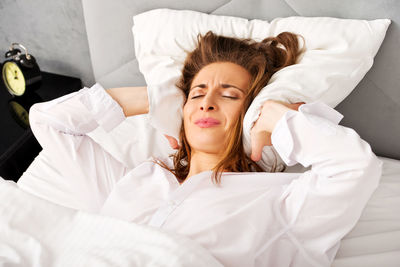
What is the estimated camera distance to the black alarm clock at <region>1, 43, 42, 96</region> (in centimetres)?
169

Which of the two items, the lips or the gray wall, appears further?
the gray wall

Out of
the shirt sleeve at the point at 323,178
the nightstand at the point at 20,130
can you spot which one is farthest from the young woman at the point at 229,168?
the nightstand at the point at 20,130

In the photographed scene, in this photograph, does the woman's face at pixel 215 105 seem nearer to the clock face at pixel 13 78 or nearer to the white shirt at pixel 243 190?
the white shirt at pixel 243 190

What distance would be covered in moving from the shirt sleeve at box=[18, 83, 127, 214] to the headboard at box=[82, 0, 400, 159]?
1.56 ft

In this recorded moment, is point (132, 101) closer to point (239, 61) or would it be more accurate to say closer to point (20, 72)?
point (239, 61)

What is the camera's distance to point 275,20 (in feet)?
4.20

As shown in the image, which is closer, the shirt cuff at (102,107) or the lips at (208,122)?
the lips at (208,122)

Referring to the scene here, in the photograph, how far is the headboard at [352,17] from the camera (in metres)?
1.16

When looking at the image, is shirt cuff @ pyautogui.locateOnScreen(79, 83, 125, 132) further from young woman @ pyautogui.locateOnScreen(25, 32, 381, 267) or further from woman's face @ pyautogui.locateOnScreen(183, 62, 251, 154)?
woman's face @ pyautogui.locateOnScreen(183, 62, 251, 154)

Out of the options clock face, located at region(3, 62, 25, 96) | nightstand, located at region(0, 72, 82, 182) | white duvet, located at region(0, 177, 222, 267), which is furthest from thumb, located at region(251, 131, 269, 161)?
clock face, located at region(3, 62, 25, 96)

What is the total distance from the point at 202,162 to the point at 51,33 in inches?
48.8

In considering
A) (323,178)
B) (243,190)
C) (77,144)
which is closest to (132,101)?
(77,144)

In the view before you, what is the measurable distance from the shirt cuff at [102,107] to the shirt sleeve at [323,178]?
0.59 m

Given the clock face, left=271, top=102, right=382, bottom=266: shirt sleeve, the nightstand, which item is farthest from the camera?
the clock face
